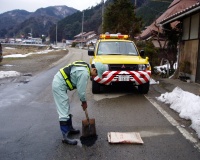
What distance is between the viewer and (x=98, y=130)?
5195mm

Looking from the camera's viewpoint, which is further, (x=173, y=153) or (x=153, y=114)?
(x=153, y=114)

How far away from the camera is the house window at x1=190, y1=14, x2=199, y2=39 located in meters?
11.7

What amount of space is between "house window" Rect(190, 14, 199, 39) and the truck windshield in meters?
3.41

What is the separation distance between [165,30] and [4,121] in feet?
37.1

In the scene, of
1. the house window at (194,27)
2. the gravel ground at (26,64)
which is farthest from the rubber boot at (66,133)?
the gravel ground at (26,64)

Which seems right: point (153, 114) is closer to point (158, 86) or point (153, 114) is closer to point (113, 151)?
point (113, 151)

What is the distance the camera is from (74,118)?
6047mm

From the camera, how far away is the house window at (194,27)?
38.5 feet

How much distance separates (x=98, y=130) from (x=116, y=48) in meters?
5.16

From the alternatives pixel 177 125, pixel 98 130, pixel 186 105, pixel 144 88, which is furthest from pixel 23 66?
pixel 177 125

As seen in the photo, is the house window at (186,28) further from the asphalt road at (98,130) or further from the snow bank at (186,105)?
the snow bank at (186,105)

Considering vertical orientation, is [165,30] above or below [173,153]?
above

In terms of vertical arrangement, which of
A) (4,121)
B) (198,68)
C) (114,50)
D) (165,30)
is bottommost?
(4,121)

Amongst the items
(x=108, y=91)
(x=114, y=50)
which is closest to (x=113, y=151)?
(x=108, y=91)
